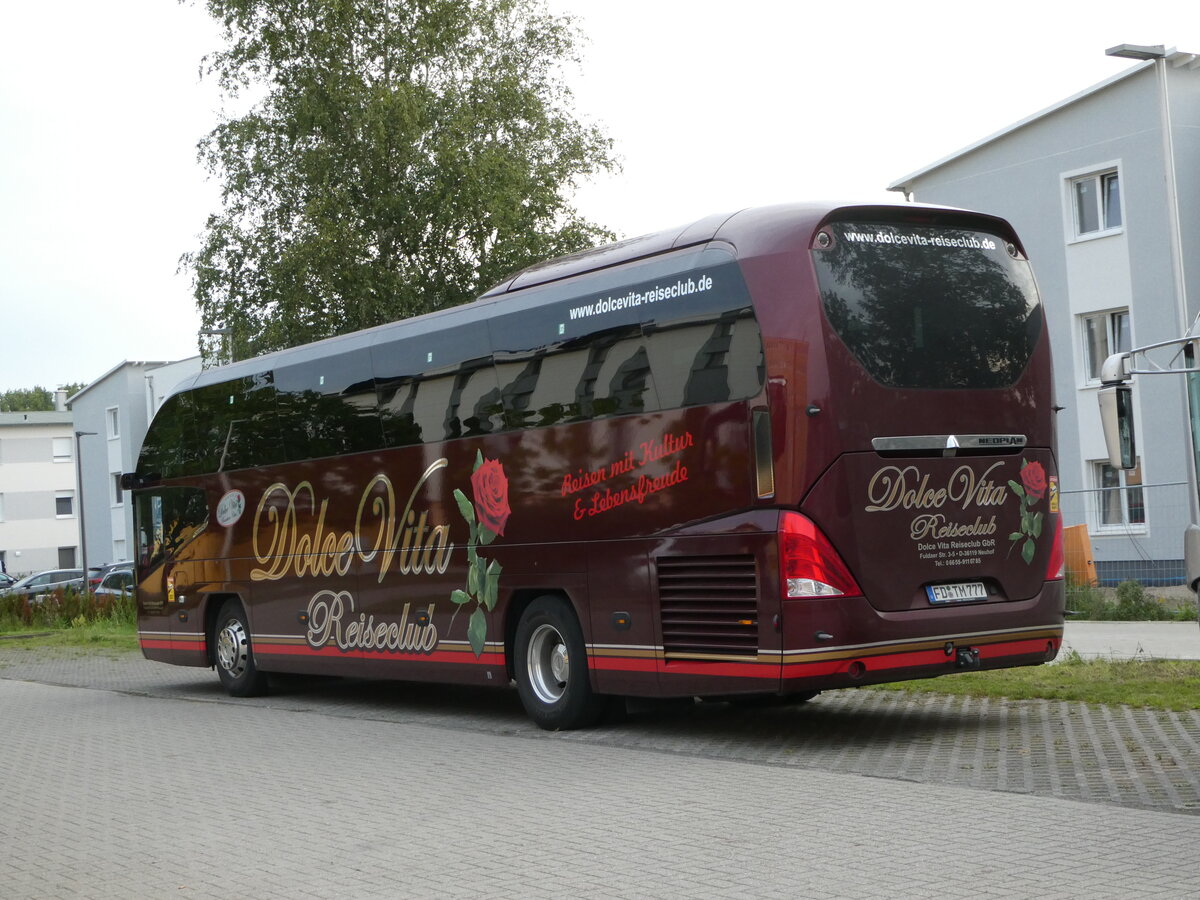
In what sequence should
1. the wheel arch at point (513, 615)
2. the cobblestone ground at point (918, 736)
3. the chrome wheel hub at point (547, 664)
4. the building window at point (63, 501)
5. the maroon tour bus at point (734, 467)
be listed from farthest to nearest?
the building window at point (63, 501), the wheel arch at point (513, 615), the chrome wheel hub at point (547, 664), the maroon tour bus at point (734, 467), the cobblestone ground at point (918, 736)

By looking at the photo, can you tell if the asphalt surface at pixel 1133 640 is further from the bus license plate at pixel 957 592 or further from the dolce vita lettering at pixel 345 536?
the dolce vita lettering at pixel 345 536

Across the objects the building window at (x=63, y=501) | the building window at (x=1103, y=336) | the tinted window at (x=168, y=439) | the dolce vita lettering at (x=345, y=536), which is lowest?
the dolce vita lettering at (x=345, y=536)

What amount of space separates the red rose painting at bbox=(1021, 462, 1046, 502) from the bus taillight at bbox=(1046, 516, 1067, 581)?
36cm

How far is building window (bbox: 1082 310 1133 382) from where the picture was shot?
31906 mm

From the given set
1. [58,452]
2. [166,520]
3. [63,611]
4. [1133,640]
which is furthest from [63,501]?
[1133,640]

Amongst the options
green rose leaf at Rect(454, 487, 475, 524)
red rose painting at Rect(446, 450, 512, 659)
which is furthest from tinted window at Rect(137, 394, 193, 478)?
red rose painting at Rect(446, 450, 512, 659)

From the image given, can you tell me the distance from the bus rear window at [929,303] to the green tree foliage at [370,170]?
2201 cm

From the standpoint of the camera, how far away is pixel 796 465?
32.6 ft

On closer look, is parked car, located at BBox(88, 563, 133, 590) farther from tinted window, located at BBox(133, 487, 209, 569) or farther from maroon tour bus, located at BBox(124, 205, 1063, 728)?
maroon tour bus, located at BBox(124, 205, 1063, 728)

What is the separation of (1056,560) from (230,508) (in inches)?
365

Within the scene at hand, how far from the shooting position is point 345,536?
1480 centimetres

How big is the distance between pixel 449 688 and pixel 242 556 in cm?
268

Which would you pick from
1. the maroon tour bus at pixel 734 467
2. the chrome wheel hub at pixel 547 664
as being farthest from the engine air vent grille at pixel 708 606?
the chrome wheel hub at pixel 547 664

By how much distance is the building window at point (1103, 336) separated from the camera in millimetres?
31906
